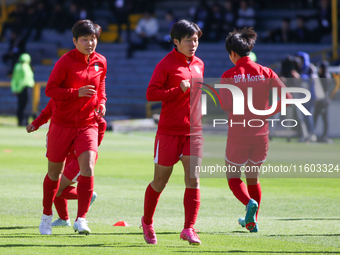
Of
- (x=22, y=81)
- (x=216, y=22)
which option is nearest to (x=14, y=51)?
(x=22, y=81)

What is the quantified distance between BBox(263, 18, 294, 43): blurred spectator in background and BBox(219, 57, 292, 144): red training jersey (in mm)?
19437

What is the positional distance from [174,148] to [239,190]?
899 millimetres

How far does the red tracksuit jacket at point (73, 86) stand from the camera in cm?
594

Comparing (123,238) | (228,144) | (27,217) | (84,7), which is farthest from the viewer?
(84,7)

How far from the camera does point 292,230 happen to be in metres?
6.39

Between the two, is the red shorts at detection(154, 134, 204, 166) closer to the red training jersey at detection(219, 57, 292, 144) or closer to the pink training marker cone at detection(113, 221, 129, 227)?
the red training jersey at detection(219, 57, 292, 144)

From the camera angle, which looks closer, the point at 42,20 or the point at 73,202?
the point at 73,202

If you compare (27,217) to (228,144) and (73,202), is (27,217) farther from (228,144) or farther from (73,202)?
(228,144)

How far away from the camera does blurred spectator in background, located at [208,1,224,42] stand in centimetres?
2605

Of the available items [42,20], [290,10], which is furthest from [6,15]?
[290,10]

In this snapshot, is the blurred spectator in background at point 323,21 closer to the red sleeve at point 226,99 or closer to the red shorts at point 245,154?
the red shorts at point 245,154

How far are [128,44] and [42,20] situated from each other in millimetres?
5082

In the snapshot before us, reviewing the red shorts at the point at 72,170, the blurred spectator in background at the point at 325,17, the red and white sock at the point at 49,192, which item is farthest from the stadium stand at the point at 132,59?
the red and white sock at the point at 49,192

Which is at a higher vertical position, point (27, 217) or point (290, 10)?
point (290, 10)
